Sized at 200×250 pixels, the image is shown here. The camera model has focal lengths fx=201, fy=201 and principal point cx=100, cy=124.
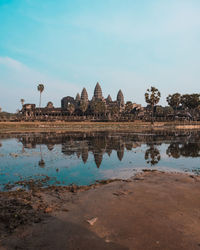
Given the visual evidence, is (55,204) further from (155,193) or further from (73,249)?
(155,193)

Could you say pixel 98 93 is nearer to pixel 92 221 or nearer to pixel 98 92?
pixel 98 92

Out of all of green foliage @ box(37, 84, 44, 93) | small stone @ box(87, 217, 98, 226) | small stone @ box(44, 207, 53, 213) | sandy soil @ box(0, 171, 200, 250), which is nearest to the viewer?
sandy soil @ box(0, 171, 200, 250)

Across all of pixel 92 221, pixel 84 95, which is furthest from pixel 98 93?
pixel 92 221

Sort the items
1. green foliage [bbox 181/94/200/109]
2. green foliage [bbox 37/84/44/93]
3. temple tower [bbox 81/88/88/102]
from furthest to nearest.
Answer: temple tower [bbox 81/88/88/102], green foliage [bbox 181/94/200/109], green foliage [bbox 37/84/44/93]

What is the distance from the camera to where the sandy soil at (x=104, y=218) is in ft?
20.8

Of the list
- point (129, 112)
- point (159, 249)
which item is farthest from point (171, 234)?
point (129, 112)

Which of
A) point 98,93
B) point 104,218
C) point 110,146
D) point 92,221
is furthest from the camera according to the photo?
point 98,93

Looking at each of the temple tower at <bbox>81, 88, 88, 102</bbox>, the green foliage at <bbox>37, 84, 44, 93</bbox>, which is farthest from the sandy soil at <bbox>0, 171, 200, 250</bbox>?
the temple tower at <bbox>81, 88, 88, 102</bbox>

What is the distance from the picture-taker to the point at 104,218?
7949 millimetres

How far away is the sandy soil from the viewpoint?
6347 mm

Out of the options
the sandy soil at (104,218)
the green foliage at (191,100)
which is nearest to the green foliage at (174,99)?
the green foliage at (191,100)

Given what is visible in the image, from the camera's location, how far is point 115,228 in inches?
282

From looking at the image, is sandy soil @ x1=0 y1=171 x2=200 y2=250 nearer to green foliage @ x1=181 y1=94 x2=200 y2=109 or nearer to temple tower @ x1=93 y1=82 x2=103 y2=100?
green foliage @ x1=181 y1=94 x2=200 y2=109

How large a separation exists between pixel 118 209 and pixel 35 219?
3450 millimetres
